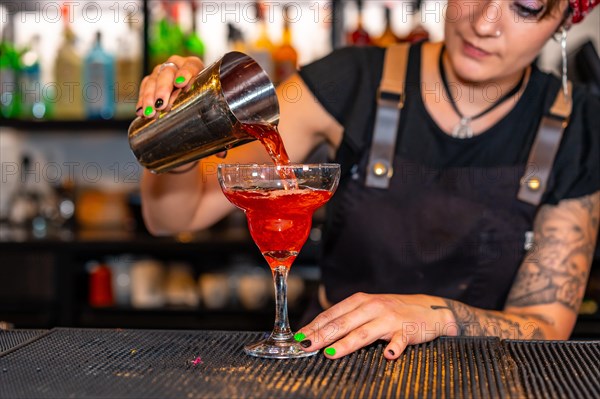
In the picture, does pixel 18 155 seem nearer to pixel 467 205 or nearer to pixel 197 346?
pixel 467 205

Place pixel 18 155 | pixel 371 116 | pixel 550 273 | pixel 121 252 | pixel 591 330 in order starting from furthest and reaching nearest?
pixel 18 155, pixel 121 252, pixel 591 330, pixel 371 116, pixel 550 273

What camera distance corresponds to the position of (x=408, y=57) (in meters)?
2.04

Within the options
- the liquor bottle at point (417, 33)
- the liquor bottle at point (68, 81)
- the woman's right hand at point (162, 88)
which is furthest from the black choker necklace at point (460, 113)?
the liquor bottle at point (68, 81)

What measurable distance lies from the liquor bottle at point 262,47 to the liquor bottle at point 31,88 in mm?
842

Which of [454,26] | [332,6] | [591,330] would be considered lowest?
[591,330]

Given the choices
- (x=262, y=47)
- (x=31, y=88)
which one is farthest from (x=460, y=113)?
(x=31, y=88)

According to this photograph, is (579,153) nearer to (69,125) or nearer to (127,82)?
(127,82)

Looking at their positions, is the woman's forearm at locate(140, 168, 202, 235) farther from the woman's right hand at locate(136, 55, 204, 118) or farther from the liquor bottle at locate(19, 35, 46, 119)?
the liquor bottle at locate(19, 35, 46, 119)

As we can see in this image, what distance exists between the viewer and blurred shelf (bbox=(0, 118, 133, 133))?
3.40 m

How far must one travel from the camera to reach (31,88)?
3.50 metres

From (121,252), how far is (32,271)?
33 centimetres

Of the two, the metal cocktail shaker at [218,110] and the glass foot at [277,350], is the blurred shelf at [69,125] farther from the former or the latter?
the glass foot at [277,350]

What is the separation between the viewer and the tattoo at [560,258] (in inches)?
72.0

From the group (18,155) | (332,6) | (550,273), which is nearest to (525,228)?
(550,273)
